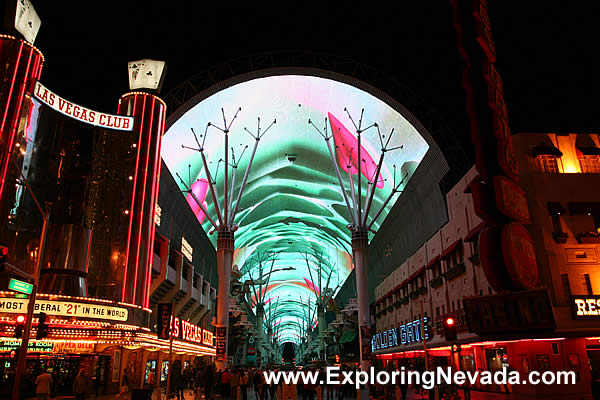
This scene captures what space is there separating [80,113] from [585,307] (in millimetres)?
26473

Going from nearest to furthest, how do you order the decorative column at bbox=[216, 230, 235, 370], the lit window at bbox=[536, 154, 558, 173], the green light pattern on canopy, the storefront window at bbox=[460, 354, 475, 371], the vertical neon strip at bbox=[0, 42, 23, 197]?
1. the vertical neon strip at bbox=[0, 42, 23, 197]
2. the lit window at bbox=[536, 154, 558, 173]
3. the storefront window at bbox=[460, 354, 475, 371]
4. the green light pattern on canopy
5. the decorative column at bbox=[216, 230, 235, 370]

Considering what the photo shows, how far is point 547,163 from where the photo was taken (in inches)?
884

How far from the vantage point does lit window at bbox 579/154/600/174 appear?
Result: 2281cm

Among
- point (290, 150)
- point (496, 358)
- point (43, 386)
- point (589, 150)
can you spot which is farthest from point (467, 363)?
Result: point (290, 150)

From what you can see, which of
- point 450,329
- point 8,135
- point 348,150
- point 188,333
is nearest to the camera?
point 450,329

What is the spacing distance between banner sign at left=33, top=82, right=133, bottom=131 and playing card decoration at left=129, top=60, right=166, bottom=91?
2966 millimetres

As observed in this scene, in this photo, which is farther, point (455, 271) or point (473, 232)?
point (455, 271)

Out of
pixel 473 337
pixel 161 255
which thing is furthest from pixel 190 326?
pixel 473 337

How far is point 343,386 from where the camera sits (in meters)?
24.8

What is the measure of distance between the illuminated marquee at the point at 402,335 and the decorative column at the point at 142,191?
1818 centimetres

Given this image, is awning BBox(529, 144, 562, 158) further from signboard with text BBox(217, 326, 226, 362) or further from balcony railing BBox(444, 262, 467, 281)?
signboard with text BBox(217, 326, 226, 362)

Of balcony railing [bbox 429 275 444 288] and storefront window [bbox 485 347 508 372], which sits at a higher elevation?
balcony railing [bbox 429 275 444 288]

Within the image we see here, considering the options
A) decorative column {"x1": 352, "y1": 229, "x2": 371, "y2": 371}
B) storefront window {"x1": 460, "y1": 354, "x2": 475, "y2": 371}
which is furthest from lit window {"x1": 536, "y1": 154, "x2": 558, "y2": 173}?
decorative column {"x1": 352, "y1": 229, "x2": 371, "y2": 371}

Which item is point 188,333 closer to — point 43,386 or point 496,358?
point 43,386
